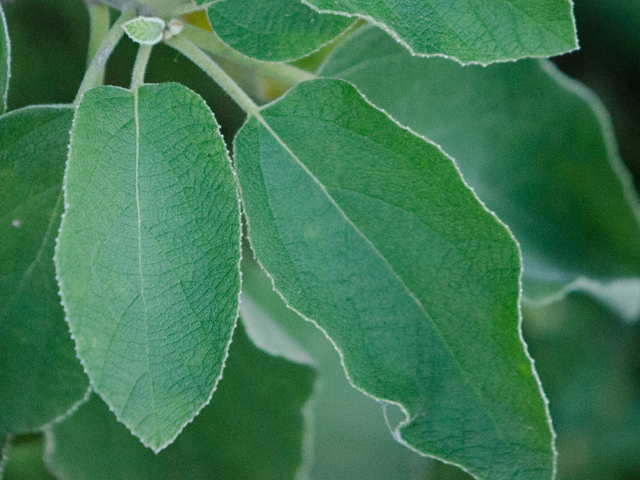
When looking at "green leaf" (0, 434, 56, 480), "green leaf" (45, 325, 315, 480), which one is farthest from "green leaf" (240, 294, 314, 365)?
"green leaf" (0, 434, 56, 480)

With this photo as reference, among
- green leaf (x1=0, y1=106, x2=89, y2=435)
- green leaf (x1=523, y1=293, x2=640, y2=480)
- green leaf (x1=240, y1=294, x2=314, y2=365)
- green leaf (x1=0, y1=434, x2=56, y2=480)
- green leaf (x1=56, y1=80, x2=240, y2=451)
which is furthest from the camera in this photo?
green leaf (x1=523, y1=293, x2=640, y2=480)

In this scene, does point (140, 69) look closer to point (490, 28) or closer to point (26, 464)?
point (490, 28)

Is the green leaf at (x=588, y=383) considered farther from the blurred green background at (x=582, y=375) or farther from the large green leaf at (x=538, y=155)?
the large green leaf at (x=538, y=155)

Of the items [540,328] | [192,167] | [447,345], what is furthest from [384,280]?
[540,328]

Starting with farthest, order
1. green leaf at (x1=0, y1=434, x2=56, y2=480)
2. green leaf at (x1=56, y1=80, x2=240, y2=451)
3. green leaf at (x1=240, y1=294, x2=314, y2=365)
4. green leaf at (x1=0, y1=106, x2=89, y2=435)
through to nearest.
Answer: green leaf at (x1=0, y1=434, x2=56, y2=480)
green leaf at (x1=240, y1=294, x2=314, y2=365)
green leaf at (x1=0, y1=106, x2=89, y2=435)
green leaf at (x1=56, y1=80, x2=240, y2=451)

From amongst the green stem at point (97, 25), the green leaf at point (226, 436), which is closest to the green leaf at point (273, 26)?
the green stem at point (97, 25)

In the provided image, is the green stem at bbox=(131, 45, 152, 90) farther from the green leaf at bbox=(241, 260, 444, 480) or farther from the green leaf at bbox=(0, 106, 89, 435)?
the green leaf at bbox=(241, 260, 444, 480)

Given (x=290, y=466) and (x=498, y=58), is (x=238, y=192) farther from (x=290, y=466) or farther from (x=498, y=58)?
(x=290, y=466)
